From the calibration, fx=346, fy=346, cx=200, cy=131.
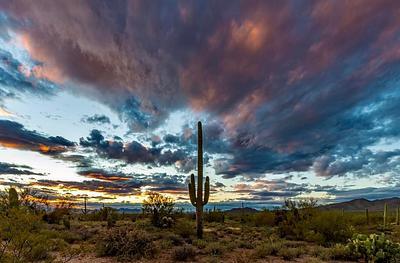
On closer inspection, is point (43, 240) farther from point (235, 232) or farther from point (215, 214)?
point (215, 214)

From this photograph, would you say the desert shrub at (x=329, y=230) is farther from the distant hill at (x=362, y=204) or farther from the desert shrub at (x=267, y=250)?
the distant hill at (x=362, y=204)

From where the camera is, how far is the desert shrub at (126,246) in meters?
12.6

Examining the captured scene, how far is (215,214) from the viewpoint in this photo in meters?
31.0

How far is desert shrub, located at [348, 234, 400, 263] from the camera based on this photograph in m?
11.6

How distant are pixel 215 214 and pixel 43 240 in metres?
24.7

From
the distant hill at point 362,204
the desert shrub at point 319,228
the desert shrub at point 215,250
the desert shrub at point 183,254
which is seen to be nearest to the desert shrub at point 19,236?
the desert shrub at point 183,254

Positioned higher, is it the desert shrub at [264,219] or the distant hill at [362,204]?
the distant hill at [362,204]

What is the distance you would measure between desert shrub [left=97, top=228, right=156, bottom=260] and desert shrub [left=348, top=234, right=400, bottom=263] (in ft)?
25.1

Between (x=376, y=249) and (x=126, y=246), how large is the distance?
8.94 meters

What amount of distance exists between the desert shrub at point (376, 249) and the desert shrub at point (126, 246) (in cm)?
764

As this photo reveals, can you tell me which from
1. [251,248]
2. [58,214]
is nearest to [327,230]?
[251,248]

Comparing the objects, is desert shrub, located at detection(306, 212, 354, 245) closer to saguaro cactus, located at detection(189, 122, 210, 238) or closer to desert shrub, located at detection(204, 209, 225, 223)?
saguaro cactus, located at detection(189, 122, 210, 238)

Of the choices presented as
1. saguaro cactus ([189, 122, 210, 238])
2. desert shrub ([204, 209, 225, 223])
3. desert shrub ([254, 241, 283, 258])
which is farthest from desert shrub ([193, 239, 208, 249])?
desert shrub ([204, 209, 225, 223])

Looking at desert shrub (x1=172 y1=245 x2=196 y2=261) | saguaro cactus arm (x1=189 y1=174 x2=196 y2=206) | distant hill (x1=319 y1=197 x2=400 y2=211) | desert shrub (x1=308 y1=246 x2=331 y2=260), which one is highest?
distant hill (x1=319 y1=197 x2=400 y2=211)
